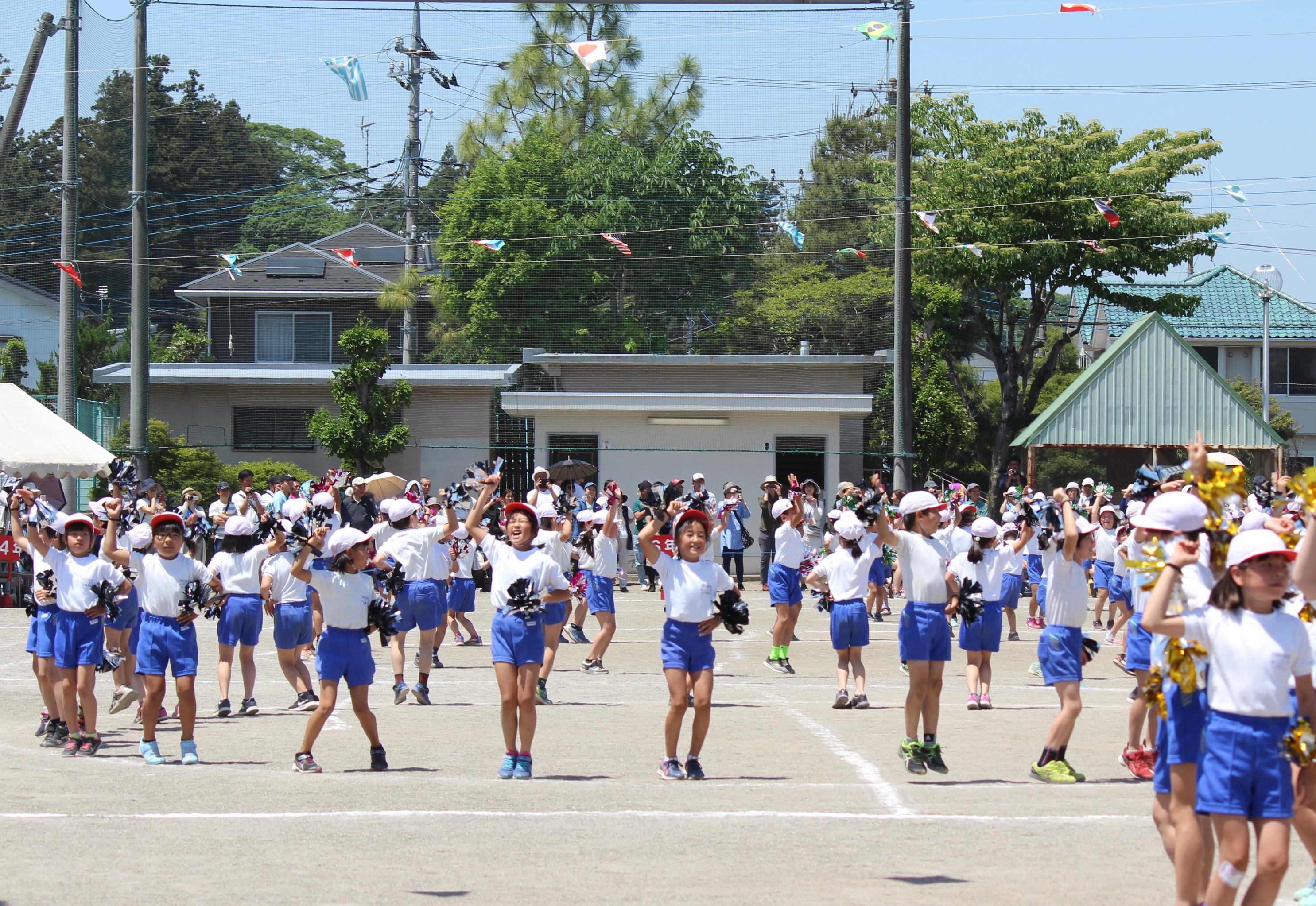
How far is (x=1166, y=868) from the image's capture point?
6664 millimetres

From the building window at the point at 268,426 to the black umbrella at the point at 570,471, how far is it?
909cm

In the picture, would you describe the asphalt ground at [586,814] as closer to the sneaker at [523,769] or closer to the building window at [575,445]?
the sneaker at [523,769]

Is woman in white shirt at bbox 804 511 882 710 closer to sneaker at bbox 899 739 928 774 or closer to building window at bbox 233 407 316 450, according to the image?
sneaker at bbox 899 739 928 774

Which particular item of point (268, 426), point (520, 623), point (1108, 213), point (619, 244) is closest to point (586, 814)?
point (520, 623)

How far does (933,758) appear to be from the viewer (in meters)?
9.09

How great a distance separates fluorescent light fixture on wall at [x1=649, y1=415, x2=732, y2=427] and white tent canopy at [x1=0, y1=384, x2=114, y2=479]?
11125 mm

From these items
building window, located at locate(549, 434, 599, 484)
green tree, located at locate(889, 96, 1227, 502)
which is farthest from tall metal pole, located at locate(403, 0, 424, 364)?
green tree, located at locate(889, 96, 1227, 502)

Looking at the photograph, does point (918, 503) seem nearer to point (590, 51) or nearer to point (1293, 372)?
point (590, 51)

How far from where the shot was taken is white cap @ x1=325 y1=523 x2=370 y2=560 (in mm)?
9164

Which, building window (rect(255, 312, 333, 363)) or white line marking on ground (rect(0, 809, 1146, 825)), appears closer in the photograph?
white line marking on ground (rect(0, 809, 1146, 825))

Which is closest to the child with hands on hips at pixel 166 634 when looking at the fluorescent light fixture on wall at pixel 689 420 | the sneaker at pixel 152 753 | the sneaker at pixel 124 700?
the sneaker at pixel 152 753

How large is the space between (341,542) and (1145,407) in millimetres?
23386

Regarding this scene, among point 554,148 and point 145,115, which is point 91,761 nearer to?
point 145,115

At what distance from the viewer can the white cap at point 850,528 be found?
11539 millimetres
